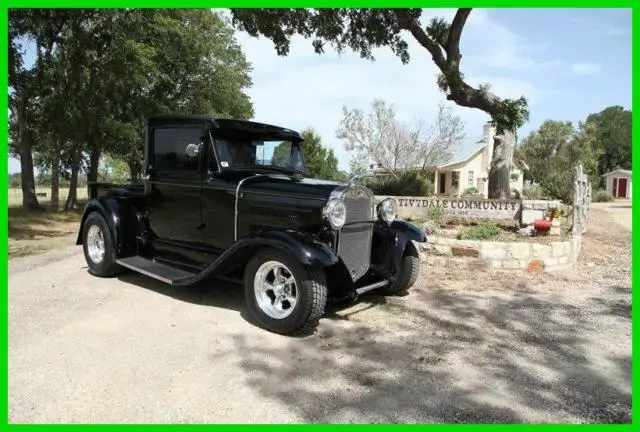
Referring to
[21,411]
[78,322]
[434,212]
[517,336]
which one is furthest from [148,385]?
[434,212]

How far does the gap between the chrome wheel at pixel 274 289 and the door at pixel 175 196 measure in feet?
4.22

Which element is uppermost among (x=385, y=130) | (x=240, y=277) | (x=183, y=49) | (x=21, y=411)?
(x=183, y=49)

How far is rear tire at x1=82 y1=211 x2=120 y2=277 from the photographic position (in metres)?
6.15

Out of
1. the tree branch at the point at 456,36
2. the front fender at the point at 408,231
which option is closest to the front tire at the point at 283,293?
the front fender at the point at 408,231

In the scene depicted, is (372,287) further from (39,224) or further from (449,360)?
(39,224)

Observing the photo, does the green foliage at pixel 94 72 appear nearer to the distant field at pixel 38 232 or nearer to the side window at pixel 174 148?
the distant field at pixel 38 232

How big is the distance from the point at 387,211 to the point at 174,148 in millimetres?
2677

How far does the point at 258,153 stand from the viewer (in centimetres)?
569

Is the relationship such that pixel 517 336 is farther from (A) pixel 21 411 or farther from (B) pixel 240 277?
(A) pixel 21 411

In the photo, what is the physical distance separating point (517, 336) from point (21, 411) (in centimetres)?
397

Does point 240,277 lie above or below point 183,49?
below

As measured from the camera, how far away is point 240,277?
529 centimetres

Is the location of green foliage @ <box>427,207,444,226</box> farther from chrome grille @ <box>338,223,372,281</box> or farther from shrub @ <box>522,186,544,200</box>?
shrub @ <box>522,186,544,200</box>

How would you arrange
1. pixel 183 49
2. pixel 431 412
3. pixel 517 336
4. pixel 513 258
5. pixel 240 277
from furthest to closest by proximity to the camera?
pixel 183 49 < pixel 513 258 < pixel 240 277 < pixel 517 336 < pixel 431 412
